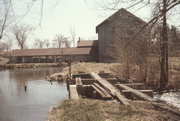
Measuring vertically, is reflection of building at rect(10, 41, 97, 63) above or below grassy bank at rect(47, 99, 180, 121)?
above

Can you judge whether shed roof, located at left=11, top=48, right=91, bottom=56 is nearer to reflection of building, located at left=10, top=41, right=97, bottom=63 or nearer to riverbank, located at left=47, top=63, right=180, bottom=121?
reflection of building, located at left=10, top=41, right=97, bottom=63

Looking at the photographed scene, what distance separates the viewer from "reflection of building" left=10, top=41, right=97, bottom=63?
58.6m

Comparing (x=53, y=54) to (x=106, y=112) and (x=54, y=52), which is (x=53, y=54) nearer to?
(x=54, y=52)

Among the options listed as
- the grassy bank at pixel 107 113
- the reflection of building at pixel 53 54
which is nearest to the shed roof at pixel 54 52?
the reflection of building at pixel 53 54

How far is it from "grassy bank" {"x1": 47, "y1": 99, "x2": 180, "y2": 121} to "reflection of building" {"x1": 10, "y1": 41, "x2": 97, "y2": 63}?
159 ft

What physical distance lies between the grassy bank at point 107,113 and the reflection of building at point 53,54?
159 ft

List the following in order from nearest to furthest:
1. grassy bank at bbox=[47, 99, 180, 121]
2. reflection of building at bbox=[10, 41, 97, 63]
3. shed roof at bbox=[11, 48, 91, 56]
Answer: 1. grassy bank at bbox=[47, 99, 180, 121]
2. reflection of building at bbox=[10, 41, 97, 63]
3. shed roof at bbox=[11, 48, 91, 56]

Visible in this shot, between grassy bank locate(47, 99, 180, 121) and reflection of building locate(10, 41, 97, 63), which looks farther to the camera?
reflection of building locate(10, 41, 97, 63)

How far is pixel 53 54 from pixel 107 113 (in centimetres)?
5596

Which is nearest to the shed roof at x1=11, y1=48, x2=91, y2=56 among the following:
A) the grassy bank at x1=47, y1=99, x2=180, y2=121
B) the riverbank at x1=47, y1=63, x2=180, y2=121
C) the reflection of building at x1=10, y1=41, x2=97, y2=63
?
the reflection of building at x1=10, y1=41, x2=97, y2=63

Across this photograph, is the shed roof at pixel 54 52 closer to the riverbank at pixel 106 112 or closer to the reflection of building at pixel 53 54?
the reflection of building at pixel 53 54

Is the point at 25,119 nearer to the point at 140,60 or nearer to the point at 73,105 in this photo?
the point at 73,105

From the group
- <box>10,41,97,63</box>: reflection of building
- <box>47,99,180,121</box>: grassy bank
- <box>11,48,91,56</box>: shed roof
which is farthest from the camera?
<box>11,48,91,56</box>: shed roof

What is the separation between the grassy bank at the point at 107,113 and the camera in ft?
23.6
